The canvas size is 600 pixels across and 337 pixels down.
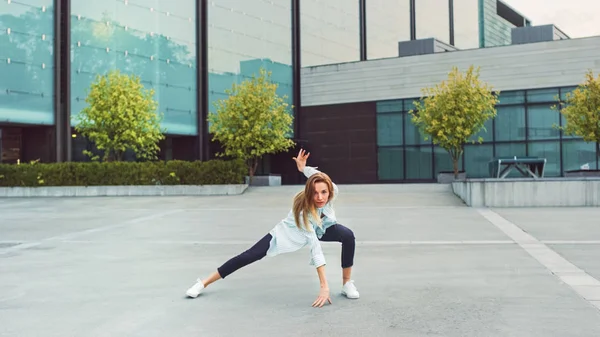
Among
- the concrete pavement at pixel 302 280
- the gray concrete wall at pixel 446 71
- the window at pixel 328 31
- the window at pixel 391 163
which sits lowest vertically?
the concrete pavement at pixel 302 280

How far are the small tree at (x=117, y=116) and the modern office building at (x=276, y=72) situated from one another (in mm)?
1605

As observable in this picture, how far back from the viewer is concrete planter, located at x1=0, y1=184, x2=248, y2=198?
2644 cm

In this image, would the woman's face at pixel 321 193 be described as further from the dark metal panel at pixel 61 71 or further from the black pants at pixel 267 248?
the dark metal panel at pixel 61 71

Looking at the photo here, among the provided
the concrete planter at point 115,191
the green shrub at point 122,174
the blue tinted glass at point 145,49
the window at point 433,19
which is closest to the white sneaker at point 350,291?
the concrete planter at point 115,191

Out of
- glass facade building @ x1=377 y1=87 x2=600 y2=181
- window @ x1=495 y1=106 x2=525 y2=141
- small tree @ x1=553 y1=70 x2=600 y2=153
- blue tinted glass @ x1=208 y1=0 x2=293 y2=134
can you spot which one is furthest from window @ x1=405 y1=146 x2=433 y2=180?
small tree @ x1=553 y1=70 x2=600 y2=153

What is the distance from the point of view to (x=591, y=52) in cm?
3344

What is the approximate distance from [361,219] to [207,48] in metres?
23.5

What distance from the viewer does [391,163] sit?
38.6m

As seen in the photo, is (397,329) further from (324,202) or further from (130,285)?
(130,285)

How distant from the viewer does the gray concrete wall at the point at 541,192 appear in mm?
17906

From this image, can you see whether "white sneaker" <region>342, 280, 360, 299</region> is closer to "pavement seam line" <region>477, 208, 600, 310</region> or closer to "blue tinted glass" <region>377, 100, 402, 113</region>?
"pavement seam line" <region>477, 208, 600, 310</region>

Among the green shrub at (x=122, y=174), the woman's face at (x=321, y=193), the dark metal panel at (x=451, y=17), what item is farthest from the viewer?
the dark metal panel at (x=451, y=17)

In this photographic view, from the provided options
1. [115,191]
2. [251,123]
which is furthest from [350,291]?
[251,123]

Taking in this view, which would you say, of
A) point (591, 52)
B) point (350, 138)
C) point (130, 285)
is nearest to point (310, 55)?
point (350, 138)
